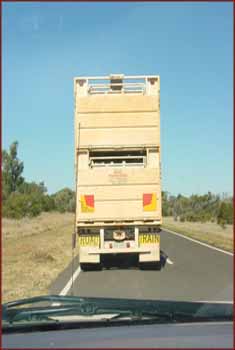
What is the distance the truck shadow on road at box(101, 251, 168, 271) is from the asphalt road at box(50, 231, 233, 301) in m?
0.05

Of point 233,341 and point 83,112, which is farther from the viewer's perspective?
point 83,112

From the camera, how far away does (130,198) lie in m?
13.2

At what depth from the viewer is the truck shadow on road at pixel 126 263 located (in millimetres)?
13023

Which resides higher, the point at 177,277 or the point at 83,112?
the point at 83,112

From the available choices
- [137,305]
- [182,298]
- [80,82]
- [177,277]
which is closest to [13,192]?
[80,82]

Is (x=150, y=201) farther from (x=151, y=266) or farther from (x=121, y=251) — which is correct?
(x=151, y=266)

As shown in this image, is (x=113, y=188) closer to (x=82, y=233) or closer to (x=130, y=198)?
(x=130, y=198)

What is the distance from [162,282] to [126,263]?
3.85 m

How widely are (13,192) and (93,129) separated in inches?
1072

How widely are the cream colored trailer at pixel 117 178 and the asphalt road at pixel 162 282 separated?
72 cm

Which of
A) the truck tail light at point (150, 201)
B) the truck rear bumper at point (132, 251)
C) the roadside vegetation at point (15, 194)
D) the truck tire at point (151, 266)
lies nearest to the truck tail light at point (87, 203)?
the truck rear bumper at point (132, 251)

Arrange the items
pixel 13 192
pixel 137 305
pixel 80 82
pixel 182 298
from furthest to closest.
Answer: pixel 13 192
pixel 80 82
pixel 182 298
pixel 137 305

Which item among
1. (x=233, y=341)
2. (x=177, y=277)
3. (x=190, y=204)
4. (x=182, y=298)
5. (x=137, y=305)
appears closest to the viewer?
(x=233, y=341)

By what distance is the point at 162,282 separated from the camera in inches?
416
